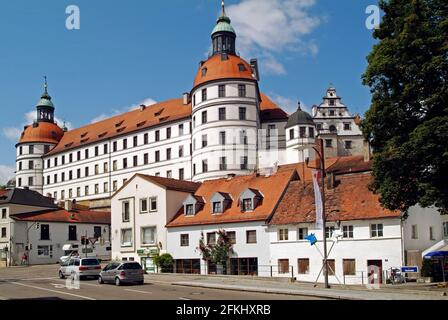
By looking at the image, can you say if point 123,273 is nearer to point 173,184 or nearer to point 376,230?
point 376,230

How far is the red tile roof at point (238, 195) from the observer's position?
4453 cm

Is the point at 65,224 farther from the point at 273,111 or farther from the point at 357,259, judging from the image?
the point at 357,259

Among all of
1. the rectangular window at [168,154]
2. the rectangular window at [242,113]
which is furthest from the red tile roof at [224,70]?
the rectangular window at [168,154]

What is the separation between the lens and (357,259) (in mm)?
36812

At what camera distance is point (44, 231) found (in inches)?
2704

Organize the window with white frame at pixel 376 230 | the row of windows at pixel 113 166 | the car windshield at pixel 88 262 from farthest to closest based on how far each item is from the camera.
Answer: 1. the row of windows at pixel 113 166
2. the car windshield at pixel 88 262
3. the window with white frame at pixel 376 230

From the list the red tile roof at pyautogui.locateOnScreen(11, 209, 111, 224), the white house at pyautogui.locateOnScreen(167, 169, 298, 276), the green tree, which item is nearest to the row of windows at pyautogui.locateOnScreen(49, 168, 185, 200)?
the red tile roof at pyautogui.locateOnScreen(11, 209, 111, 224)

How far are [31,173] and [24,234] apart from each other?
51.5 m

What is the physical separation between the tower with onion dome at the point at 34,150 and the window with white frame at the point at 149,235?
69592 millimetres

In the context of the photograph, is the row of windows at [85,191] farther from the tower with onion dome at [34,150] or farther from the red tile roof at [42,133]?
the red tile roof at [42,133]

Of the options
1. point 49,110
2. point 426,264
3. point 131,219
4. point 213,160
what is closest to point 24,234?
point 131,219

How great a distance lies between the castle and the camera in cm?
7906

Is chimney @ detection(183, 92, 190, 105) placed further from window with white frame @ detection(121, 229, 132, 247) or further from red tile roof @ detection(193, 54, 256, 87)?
window with white frame @ detection(121, 229, 132, 247)

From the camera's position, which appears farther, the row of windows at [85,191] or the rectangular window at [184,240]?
the row of windows at [85,191]
